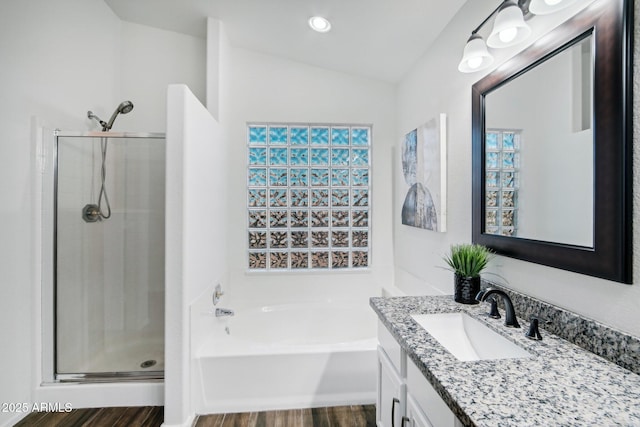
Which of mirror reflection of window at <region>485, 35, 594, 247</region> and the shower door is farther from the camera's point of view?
the shower door

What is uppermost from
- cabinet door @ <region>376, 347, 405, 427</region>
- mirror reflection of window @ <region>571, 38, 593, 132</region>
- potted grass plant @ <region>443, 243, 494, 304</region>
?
mirror reflection of window @ <region>571, 38, 593, 132</region>

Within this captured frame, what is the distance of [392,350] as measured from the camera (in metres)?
1.29

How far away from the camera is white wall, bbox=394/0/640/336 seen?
933 mm

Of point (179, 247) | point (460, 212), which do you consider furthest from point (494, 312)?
point (179, 247)

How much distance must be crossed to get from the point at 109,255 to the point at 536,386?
245cm

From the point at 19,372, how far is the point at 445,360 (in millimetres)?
2337

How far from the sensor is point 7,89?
1679 millimetres

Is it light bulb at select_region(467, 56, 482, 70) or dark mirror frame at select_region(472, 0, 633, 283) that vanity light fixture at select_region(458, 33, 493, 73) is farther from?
dark mirror frame at select_region(472, 0, 633, 283)

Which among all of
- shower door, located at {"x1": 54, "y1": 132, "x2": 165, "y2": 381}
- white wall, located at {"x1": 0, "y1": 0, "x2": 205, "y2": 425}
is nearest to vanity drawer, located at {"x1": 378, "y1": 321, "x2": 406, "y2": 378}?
shower door, located at {"x1": 54, "y1": 132, "x2": 165, "y2": 381}

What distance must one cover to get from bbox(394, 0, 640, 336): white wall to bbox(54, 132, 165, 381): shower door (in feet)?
6.16

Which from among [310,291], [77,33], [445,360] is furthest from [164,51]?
[445,360]

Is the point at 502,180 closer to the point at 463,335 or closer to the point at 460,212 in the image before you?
the point at 460,212

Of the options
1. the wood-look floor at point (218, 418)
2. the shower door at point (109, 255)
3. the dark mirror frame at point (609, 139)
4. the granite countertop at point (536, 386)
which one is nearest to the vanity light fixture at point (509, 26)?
the dark mirror frame at point (609, 139)

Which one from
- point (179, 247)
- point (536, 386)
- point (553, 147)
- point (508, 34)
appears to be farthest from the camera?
point (179, 247)
